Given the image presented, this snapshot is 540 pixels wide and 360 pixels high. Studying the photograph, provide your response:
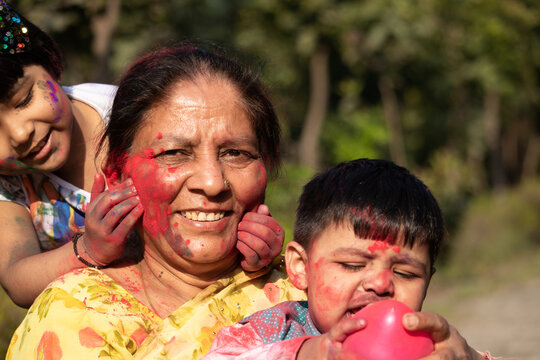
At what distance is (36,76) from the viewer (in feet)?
10.4

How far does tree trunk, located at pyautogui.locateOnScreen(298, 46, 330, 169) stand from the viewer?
801 inches

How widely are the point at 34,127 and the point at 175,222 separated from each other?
0.85 metres

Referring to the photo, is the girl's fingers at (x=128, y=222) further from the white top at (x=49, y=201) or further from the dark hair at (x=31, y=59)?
the dark hair at (x=31, y=59)

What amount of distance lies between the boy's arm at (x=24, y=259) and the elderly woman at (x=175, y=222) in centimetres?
19

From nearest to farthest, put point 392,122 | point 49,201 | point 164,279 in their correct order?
point 164,279, point 49,201, point 392,122

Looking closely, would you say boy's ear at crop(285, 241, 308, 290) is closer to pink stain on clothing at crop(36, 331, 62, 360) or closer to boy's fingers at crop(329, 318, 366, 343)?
boy's fingers at crop(329, 318, 366, 343)

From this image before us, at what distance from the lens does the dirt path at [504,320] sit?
33.3ft

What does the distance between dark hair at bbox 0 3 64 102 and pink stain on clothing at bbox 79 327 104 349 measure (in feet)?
3.86

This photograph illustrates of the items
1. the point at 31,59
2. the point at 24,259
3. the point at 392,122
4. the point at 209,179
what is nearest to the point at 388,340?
the point at 209,179

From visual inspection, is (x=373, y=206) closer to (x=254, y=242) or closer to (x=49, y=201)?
(x=254, y=242)

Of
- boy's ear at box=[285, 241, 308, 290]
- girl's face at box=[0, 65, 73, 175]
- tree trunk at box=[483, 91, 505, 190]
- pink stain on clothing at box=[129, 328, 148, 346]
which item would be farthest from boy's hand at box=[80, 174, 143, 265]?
tree trunk at box=[483, 91, 505, 190]

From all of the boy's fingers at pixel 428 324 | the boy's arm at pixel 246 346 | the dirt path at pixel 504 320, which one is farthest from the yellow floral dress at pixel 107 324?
the dirt path at pixel 504 320

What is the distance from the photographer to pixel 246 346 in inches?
92.7

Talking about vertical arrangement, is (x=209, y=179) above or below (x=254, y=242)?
above
